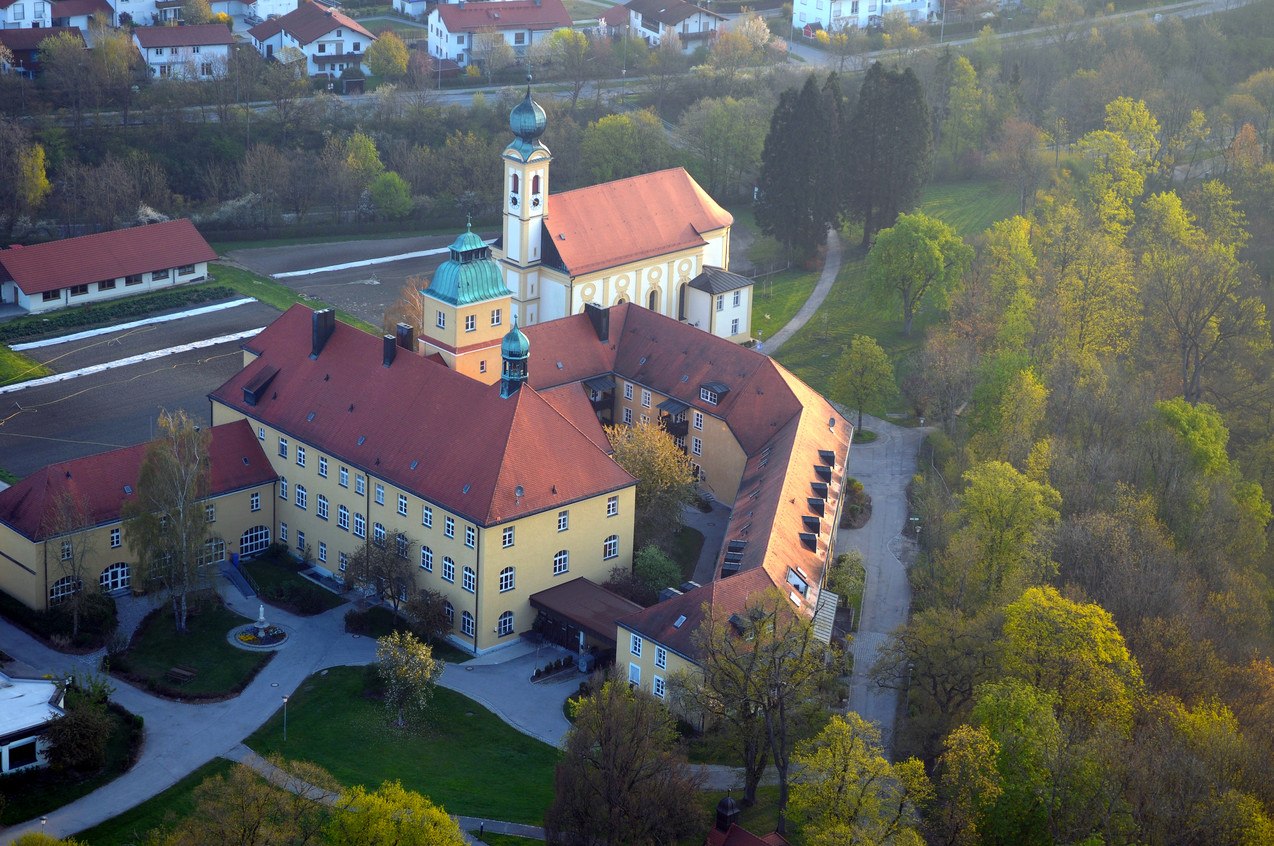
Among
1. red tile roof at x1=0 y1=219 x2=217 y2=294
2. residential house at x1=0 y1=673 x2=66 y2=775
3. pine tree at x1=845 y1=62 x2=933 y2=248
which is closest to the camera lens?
residential house at x1=0 y1=673 x2=66 y2=775

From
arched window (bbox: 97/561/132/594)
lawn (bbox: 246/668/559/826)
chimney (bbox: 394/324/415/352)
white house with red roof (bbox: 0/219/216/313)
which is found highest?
chimney (bbox: 394/324/415/352)

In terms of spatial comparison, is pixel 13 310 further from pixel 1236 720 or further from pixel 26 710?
pixel 1236 720

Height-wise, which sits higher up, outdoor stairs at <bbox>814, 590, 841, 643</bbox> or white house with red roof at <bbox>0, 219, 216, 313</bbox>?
white house with red roof at <bbox>0, 219, 216, 313</bbox>

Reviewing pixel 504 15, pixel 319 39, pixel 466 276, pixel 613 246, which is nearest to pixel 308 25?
pixel 319 39

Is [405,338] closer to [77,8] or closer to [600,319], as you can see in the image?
[600,319]

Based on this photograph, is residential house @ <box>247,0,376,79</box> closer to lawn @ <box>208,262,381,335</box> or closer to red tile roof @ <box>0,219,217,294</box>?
lawn @ <box>208,262,381,335</box>

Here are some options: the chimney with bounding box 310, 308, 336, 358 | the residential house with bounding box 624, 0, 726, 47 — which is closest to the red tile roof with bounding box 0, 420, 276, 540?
the chimney with bounding box 310, 308, 336, 358

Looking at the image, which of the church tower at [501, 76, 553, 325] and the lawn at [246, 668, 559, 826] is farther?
the church tower at [501, 76, 553, 325]
